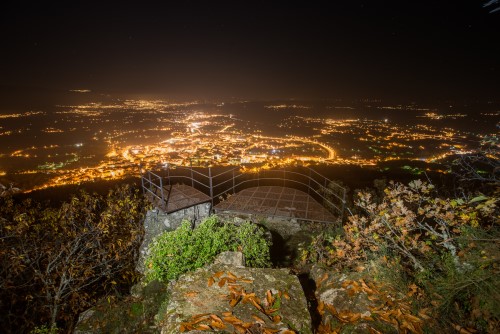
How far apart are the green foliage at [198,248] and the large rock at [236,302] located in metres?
0.74

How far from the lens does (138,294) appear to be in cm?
736

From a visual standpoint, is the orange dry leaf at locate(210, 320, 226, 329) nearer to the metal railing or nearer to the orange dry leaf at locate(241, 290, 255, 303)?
the orange dry leaf at locate(241, 290, 255, 303)

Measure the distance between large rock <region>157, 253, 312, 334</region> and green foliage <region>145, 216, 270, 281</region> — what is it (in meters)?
0.74

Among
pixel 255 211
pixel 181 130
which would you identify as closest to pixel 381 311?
pixel 255 211

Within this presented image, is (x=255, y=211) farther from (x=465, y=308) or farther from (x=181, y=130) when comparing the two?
(x=181, y=130)

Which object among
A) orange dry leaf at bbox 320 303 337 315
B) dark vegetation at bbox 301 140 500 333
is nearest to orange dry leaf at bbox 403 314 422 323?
dark vegetation at bbox 301 140 500 333

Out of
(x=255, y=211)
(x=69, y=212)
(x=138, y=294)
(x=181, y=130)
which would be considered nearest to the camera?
(x=138, y=294)

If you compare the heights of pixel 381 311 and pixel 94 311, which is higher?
pixel 381 311

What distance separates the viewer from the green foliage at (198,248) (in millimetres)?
5055

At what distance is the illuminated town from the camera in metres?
Result: 47.1

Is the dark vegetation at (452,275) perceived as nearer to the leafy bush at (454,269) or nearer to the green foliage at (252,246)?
the leafy bush at (454,269)

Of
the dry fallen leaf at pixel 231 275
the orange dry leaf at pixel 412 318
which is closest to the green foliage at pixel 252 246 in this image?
the dry fallen leaf at pixel 231 275

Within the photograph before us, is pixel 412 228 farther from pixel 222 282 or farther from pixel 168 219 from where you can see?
pixel 168 219

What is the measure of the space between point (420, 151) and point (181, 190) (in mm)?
53213
